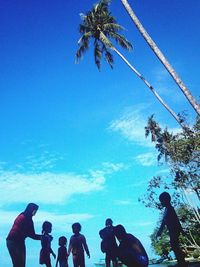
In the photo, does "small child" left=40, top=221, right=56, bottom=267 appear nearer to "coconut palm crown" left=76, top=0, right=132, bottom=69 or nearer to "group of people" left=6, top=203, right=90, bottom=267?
"group of people" left=6, top=203, right=90, bottom=267

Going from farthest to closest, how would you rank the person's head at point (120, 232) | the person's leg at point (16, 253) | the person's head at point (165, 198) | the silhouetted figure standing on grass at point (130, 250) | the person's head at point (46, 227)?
the person's head at point (46, 227)
the person's head at point (165, 198)
the person's leg at point (16, 253)
the person's head at point (120, 232)
the silhouetted figure standing on grass at point (130, 250)

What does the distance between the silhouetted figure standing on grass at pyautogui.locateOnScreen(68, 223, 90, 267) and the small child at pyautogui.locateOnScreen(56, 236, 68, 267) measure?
287mm

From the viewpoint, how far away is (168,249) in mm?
46188

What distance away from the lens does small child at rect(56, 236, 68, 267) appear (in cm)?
1039

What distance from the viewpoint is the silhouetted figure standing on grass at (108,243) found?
10.1 m

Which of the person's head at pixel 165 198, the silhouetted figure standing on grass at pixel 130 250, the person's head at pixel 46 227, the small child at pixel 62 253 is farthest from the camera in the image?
the small child at pixel 62 253

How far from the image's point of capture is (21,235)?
744cm

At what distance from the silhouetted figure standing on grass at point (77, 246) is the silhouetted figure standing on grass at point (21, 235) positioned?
97.5 inches

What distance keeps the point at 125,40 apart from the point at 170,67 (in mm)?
10335

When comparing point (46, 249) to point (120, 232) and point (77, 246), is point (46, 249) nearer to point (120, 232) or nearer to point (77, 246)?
point (77, 246)

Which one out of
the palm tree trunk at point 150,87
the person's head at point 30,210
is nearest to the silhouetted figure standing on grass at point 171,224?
the person's head at point 30,210

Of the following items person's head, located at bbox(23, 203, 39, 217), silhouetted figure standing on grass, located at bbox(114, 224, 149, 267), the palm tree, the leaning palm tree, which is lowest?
silhouetted figure standing on grass, located at bbox(114, 224, 149, 267)

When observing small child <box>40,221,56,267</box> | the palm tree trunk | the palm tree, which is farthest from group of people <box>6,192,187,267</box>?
the palm tree trunk

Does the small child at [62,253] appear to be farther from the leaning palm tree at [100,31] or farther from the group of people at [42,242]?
the leaning palm tree at [100,31]
